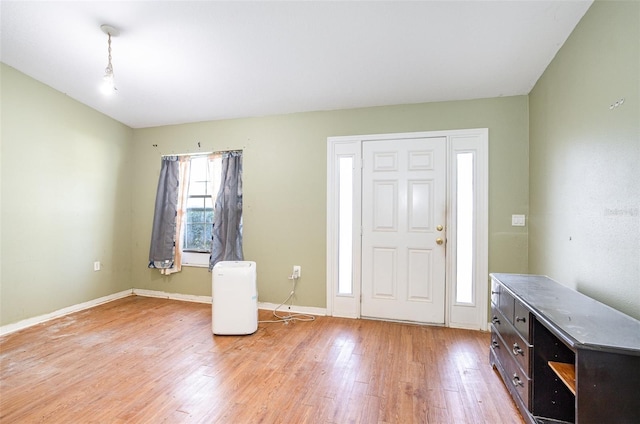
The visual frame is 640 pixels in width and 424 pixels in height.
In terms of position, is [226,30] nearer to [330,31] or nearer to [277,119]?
[330,31]

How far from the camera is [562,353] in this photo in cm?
158

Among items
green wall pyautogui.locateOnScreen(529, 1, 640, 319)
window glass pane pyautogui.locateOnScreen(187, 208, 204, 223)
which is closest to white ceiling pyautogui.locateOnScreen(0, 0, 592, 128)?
green wall pyautogui.locateOnScreen(529, 1, 640, 319)

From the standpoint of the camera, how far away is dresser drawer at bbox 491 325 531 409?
163cm

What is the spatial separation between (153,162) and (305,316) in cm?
314

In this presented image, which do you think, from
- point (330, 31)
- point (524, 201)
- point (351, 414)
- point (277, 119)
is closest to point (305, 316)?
point (351, 414)

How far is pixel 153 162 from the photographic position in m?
4.20

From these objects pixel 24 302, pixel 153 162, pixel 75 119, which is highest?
pixel 75 119

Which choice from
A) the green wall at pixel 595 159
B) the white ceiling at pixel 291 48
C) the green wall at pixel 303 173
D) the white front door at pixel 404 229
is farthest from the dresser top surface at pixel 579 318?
the white ceiling at pixel 291 48

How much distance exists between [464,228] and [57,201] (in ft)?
15.3

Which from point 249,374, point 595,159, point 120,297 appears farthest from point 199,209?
point 595,159

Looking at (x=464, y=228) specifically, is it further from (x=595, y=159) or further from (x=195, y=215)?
(x=195, y=215)

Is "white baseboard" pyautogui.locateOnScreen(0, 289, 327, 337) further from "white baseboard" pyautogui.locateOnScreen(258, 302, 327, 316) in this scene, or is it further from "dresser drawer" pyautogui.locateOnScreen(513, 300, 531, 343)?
"dresser drawer" pyautogui.locateOnScreen(513, 300, 531, 343)

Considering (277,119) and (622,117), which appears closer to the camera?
(622,117)

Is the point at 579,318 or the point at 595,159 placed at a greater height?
the point at 595,159
